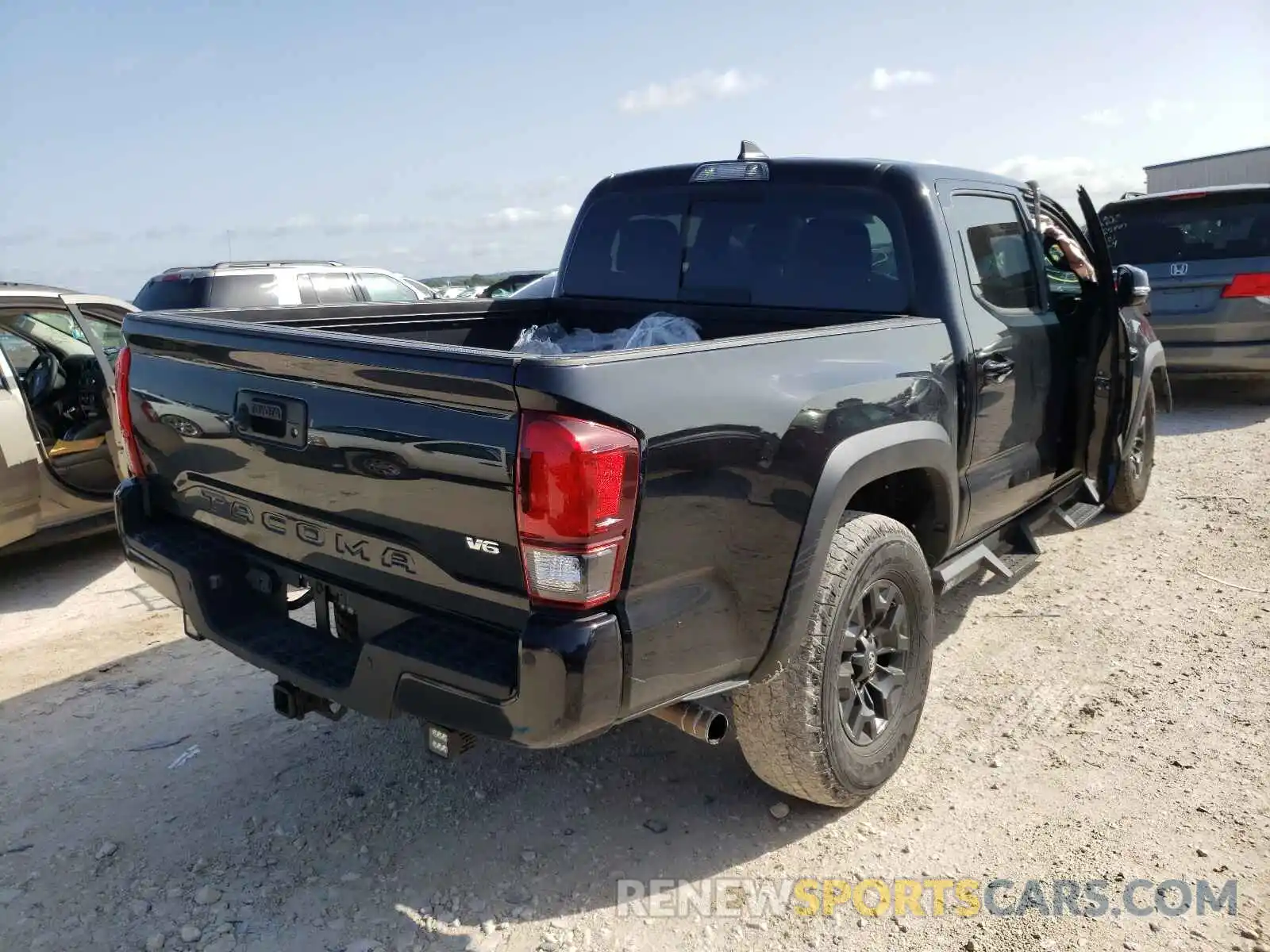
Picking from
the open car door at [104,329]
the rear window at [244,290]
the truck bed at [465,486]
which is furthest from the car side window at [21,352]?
the truck bed at [465,486]

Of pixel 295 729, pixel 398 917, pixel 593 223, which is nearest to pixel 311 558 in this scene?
pixel 398 917

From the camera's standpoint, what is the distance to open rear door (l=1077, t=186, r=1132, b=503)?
4309 mm

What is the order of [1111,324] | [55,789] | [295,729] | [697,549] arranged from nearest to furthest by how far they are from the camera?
1. [697,549]
2. [55,789]
3. [295,729]
4. [1111,324]

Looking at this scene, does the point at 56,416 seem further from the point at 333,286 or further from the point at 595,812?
the point at 595,812

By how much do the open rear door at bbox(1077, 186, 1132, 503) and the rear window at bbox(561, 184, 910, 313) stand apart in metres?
1.34

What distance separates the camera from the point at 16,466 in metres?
5.06

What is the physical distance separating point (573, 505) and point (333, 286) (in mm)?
9167

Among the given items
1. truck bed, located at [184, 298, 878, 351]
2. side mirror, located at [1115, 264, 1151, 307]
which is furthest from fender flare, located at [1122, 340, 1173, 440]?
truck bed, located at [184, 298, 878, 351]

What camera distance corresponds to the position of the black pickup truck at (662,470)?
2158 millimetres

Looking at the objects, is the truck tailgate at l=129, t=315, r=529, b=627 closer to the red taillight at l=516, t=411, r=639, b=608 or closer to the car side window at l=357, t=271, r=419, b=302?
the red taillight at l=516, t=411, r=639, b=608

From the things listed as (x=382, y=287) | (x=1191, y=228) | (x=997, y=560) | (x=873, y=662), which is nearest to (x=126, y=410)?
(x=873, y=662)

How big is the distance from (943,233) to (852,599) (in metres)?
1.47

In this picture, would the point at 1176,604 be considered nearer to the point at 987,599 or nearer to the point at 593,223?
the point at 987,599

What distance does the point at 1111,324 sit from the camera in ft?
14.2
